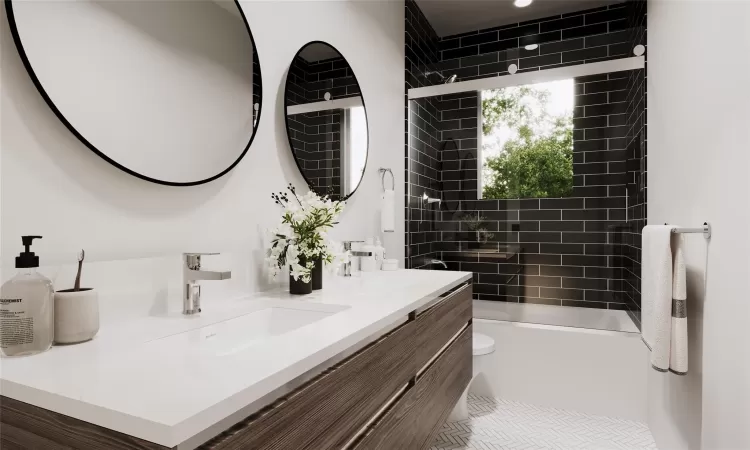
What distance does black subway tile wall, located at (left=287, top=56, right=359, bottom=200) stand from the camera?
1.78m

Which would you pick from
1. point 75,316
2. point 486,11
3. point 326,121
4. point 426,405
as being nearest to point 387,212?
point 326,121

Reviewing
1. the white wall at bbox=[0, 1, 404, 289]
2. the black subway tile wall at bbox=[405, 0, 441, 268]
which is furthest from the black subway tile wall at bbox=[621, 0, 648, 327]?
the white wall at bbox=[0, 1, 404, 289]

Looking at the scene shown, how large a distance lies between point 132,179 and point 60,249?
0.25 meters

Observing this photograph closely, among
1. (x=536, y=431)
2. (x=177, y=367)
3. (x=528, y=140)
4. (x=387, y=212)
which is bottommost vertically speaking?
(x=536, y=431)

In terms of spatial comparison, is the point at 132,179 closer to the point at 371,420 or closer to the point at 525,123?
the point at 371,420

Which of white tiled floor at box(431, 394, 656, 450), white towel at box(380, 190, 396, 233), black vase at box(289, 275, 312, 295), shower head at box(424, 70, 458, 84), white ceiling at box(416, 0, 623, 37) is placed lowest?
white tiled floor at box(431, 394, 656, 450)

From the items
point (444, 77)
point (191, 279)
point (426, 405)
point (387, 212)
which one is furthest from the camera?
point (444, 77)

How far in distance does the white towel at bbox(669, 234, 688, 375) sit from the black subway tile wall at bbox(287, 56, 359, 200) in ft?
4.86

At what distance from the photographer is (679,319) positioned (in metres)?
1.67

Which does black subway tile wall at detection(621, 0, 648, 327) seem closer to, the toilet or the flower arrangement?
the toilet

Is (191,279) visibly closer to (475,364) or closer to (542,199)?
(475,364)

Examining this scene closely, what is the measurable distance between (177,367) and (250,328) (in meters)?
0.50

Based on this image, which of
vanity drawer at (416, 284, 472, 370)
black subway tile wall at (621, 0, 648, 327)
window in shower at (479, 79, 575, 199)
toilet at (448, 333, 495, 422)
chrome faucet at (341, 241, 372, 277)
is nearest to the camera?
vanity drawer at (416, 284, 472, 370)

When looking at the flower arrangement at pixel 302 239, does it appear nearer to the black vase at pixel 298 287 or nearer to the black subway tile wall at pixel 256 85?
the black vase at pixel 298 287
